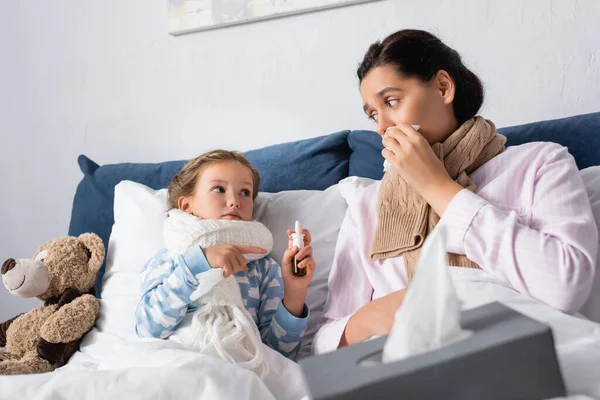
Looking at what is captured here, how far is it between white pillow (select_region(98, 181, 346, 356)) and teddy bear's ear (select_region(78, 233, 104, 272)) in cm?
3

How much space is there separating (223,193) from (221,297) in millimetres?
294

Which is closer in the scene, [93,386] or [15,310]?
[93,386]

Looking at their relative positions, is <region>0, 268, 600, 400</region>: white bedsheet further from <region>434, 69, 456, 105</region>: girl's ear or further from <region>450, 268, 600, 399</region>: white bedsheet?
<region>434, 69, 456, 105</region>: girl's ear

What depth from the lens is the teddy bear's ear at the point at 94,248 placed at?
171 cm

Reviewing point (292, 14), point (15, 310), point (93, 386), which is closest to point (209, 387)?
point (93, 386)

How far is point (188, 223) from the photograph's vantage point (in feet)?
4.53

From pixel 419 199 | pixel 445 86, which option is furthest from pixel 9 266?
pixel 445 86

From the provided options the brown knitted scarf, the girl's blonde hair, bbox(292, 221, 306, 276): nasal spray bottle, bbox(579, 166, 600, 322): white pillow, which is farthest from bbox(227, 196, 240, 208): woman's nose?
bbox(579, 166, 600, 322): white pillow

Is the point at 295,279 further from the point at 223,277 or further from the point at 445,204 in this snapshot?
the point at 445,204

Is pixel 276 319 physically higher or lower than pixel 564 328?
lower

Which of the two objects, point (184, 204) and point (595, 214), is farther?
point (184, 204)

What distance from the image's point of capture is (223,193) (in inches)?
57.6

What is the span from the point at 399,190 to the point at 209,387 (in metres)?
0.57

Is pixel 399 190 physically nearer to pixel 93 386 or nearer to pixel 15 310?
pixel 93 386
